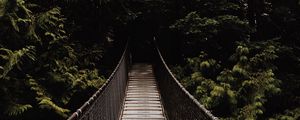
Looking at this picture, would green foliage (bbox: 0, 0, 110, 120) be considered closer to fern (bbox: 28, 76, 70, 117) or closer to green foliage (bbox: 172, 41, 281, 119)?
fern (bbox: 28, 76, 70, 117)

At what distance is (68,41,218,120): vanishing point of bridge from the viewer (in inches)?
175

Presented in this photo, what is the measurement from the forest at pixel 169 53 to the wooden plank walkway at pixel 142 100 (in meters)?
0.91

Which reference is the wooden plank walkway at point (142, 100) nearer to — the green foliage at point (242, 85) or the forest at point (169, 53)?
the forest at point (169, 53)

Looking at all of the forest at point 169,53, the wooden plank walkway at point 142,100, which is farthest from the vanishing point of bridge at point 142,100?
the forest at point 169,53

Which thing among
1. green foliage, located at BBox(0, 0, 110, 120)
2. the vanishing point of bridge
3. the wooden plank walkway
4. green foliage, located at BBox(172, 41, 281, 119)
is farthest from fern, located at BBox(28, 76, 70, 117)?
green foliage, located at BBox(172, 41, 281, 119)

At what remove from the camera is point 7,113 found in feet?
23.4

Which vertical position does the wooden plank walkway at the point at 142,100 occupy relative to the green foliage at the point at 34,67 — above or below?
below

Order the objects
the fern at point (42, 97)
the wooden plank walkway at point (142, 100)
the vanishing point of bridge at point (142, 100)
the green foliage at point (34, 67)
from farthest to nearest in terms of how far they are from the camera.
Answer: the wooden plank walkway at point (142, 100)
the fern at point (42, 97)
the green foliage at point (34, 67)
the vanishing point of bridge at point (142, 100)

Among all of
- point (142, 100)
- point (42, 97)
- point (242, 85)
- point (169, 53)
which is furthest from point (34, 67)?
point (169, 53)

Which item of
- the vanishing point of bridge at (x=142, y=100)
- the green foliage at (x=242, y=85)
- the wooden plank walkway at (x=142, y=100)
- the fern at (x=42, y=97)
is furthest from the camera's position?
the green foliage at (x=242, y=85)

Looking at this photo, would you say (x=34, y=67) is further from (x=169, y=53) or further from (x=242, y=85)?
(x=169, y=53)

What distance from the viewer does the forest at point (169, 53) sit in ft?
25.7

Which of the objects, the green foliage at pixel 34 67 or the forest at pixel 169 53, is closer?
the green foliage at pixel 34 67

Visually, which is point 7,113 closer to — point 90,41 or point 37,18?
point 37,18
